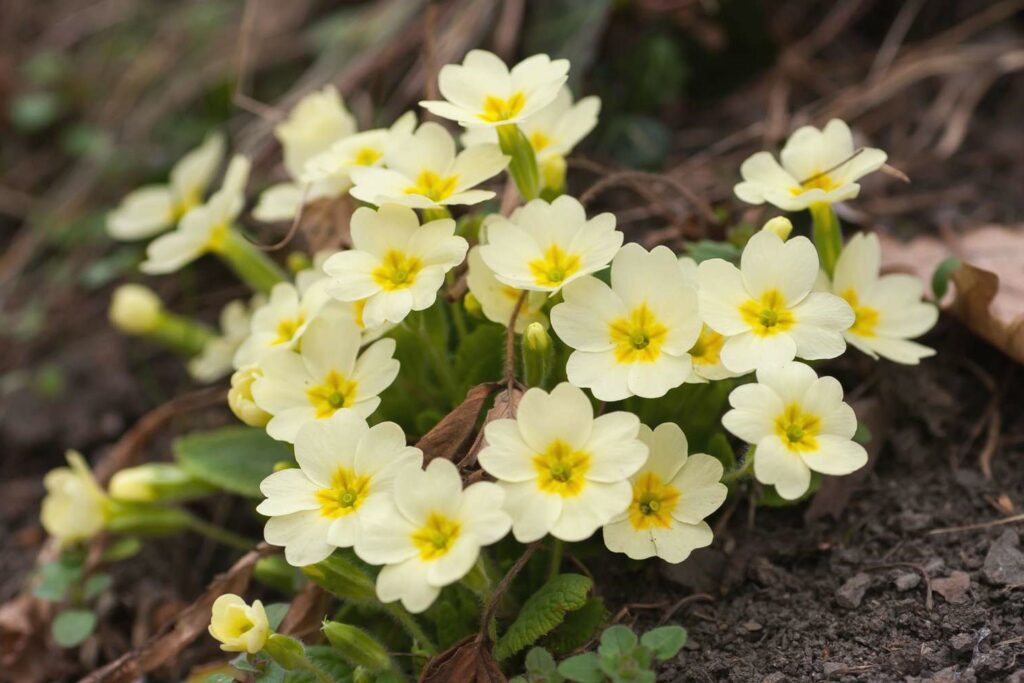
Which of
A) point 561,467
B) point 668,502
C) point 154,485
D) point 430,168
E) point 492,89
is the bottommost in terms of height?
point 154,485

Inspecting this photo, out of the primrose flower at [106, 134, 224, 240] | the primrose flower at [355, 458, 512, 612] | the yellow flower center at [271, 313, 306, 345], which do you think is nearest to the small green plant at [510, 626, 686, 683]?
the primrose flower at [355, 458, 512, 612]

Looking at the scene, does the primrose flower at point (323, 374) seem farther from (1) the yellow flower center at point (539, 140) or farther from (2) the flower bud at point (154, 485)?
(2) the flower bud at point (154, 485)

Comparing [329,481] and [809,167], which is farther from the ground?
[809,167]

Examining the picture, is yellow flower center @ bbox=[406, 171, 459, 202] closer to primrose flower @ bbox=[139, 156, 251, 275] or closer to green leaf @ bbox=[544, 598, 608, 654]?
primrose flower @ bbox=[139, 156, 251, 275]

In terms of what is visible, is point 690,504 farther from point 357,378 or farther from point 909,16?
point 909,16

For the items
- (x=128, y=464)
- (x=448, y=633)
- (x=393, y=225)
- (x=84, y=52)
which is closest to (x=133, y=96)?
(x=84, y=52)

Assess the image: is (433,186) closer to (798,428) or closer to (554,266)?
(554,266)

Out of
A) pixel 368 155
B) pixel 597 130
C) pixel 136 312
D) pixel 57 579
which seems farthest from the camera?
pixel 597 130

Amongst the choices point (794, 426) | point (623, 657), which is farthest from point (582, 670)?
point (794, 426)
